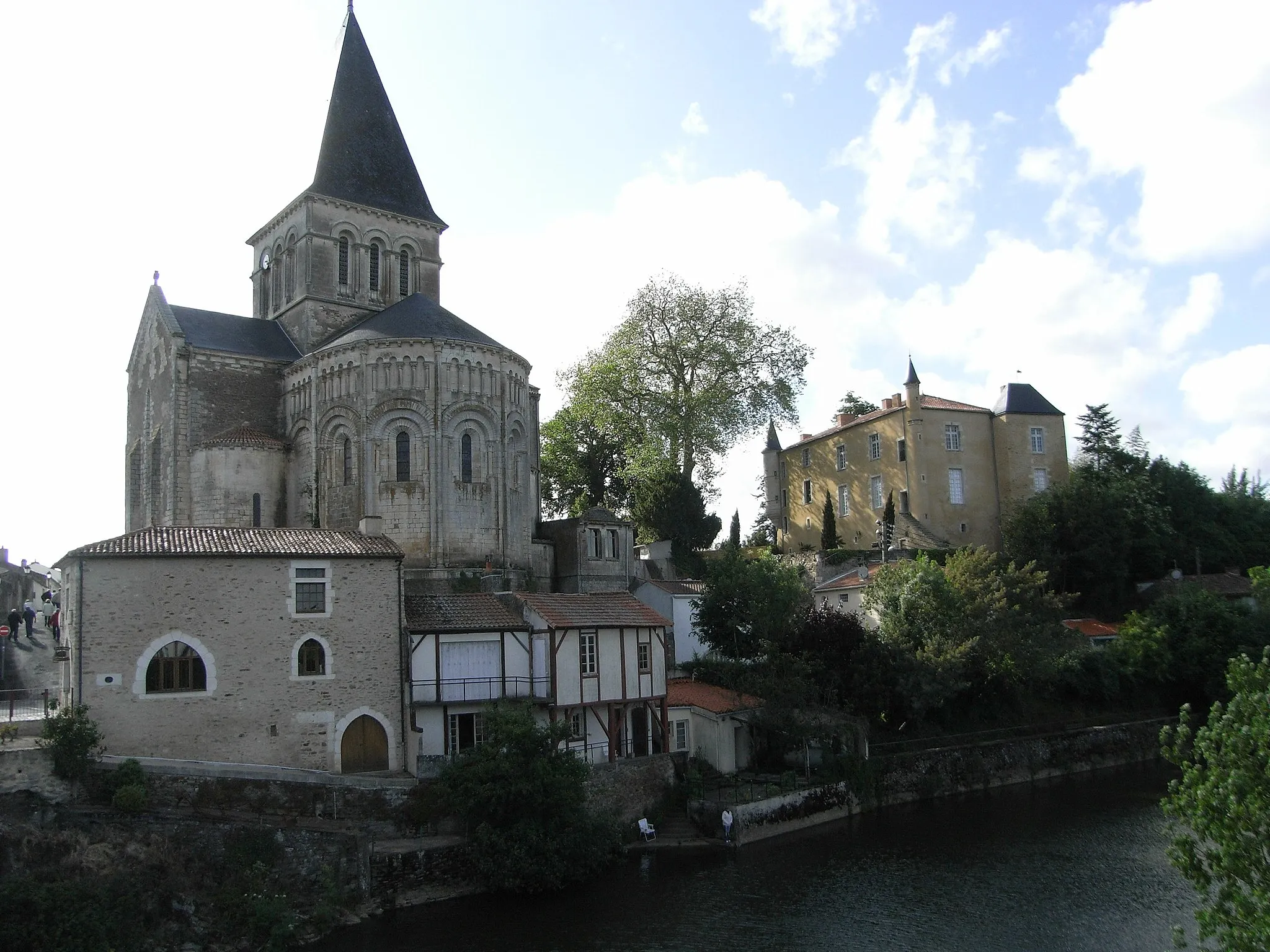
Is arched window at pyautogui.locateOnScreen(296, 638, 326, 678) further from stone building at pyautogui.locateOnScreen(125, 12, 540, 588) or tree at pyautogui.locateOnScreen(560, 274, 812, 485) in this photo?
tree at pyautogui.locateOnScreen(560, 274, 812, 485)

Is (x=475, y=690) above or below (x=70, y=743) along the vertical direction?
above

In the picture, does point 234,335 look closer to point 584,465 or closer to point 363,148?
point 363,148

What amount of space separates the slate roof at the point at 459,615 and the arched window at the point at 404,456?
6.36 m

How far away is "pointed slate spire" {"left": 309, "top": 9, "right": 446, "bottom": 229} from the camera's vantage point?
3872 centimetres

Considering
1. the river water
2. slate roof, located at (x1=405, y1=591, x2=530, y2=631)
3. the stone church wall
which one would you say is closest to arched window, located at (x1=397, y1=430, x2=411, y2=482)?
slate roof, located at (x1=405, y1=591, x2=530, y2=631)

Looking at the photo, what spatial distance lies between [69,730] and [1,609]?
1604 centimetres

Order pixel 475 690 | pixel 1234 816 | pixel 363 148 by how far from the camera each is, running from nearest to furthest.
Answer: pixel 1234 816 < pixel 475 690 < pixel 363 148

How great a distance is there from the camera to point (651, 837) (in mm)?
24109

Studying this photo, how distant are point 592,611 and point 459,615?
3310 millimetres

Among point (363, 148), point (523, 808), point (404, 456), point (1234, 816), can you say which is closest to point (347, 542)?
point (523, 808)

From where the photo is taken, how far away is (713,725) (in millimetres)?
27859

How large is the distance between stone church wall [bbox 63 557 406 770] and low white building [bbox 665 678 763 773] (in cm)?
802

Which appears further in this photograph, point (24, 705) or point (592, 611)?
point (592, 611)

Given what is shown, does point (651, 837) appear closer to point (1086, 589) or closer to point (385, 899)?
point (385, 899)
